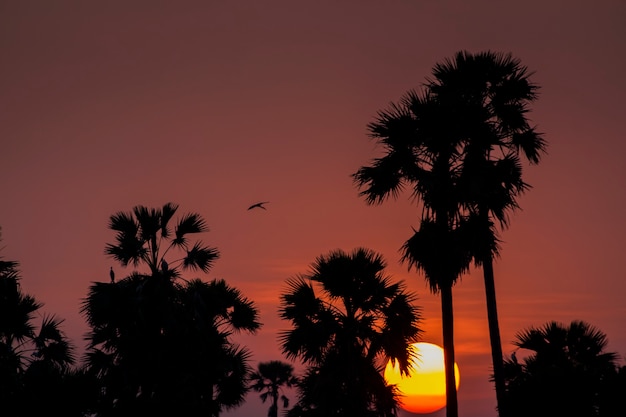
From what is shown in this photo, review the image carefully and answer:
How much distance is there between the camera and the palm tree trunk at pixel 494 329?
86.1ft

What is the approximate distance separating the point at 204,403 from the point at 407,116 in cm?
1131

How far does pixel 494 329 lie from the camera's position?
27250 mm

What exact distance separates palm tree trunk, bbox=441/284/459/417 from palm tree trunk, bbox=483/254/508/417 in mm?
1637

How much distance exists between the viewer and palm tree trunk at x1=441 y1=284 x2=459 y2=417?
24719 mm

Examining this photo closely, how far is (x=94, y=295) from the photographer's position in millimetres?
29156

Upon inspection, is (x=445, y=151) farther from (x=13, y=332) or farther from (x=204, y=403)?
(x=13, y=332)

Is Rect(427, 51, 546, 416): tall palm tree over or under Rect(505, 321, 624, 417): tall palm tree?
over

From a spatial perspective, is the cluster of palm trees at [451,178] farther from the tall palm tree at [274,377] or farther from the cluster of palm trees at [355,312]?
the tall palm tree at [274,377]

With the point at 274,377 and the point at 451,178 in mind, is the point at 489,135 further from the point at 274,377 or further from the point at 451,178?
the point at 274,377

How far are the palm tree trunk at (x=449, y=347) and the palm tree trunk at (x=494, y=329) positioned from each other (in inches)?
64.5

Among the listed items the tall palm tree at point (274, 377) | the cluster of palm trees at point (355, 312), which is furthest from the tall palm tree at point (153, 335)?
the tall palm tree at point (274, 377)

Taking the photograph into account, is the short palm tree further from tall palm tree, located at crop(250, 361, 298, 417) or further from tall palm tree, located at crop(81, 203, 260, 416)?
tall palm tree, located at crop(250, 361, 298, 417)

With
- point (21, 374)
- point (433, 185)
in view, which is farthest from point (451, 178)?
point (21, 374)

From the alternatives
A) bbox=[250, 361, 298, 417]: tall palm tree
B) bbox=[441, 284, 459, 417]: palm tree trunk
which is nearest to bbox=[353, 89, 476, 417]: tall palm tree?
bbox=[441, 284, 459, 417]: palm tree trunk
